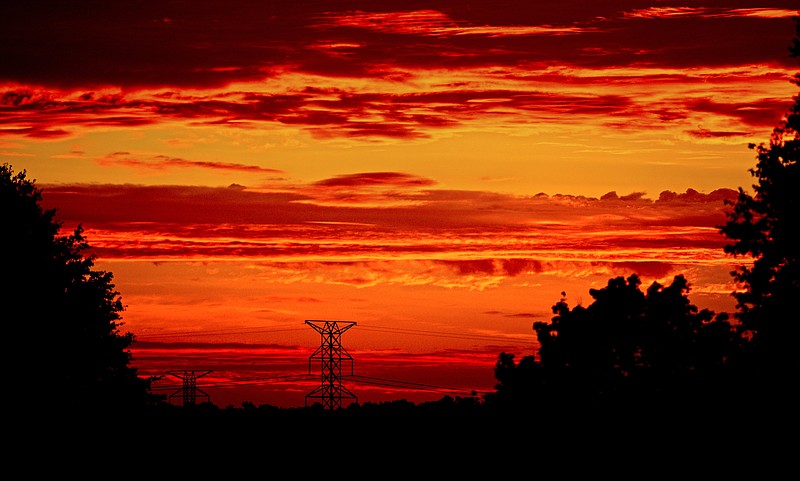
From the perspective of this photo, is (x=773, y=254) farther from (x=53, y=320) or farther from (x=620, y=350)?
(x=53, y=320)

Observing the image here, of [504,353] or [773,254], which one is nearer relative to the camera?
[773,254]

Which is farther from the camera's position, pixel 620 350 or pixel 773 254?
pixel 620 350

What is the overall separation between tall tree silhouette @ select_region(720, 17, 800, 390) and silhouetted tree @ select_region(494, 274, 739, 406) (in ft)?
32.8

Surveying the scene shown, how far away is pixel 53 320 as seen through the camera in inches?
2199

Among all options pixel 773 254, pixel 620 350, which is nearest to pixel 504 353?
pixel 620 350

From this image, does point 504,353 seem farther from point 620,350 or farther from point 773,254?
point 773,254

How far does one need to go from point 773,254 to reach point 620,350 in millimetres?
14910

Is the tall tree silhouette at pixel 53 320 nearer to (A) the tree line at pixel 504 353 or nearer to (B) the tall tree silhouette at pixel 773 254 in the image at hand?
(A) the tree line at pixel 504 353

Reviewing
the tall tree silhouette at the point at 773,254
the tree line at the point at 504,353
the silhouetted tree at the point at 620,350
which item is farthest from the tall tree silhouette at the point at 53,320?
the tall tree silhouette at the point at 773,254

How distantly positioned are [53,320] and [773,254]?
33268mm

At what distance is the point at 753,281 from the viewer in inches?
1688

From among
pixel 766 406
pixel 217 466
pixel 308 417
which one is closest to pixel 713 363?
pixel 766 406

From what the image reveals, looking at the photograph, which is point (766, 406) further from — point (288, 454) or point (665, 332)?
point (288, 454)

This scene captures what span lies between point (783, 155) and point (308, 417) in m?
75.4
